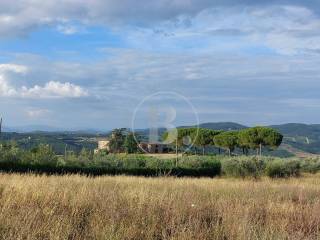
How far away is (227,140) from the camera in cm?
7431

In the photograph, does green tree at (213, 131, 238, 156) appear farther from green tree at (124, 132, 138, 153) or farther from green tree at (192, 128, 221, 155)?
green tree at (124, 132, 138, 153)

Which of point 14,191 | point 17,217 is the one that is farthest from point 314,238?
point 14,191

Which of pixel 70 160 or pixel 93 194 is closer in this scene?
pixel 93 194

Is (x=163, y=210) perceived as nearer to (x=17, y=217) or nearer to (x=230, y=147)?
(x=17, y=217)

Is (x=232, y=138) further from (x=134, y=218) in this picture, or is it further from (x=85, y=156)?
(x=134, y=218)

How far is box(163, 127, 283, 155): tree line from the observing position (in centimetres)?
6662

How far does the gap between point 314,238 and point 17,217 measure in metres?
3.69

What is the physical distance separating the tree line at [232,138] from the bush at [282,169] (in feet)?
59.5

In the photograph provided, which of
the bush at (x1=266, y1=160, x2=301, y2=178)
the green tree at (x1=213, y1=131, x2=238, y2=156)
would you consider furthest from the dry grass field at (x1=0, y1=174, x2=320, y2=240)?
the green tree at (x1=213, y1=131, x2=238, y2=156)

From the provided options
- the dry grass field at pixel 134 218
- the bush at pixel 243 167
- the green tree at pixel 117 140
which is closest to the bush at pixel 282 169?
the bush at pixel 243 167

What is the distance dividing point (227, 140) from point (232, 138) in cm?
135

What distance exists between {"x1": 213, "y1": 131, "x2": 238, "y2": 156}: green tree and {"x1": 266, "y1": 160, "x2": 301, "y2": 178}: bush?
88.2ft

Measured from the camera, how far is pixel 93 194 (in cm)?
926

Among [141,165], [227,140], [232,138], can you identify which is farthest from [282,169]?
[227,140]
